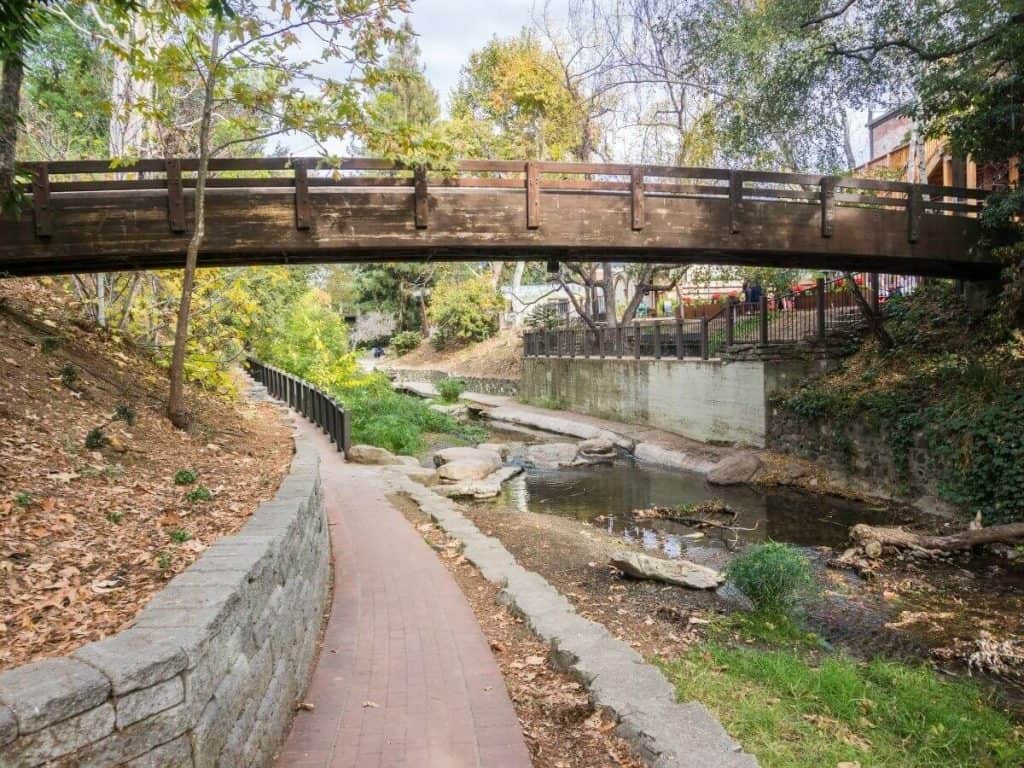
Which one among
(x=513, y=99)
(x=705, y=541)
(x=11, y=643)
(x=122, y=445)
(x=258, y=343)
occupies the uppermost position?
(x=513, y=99)

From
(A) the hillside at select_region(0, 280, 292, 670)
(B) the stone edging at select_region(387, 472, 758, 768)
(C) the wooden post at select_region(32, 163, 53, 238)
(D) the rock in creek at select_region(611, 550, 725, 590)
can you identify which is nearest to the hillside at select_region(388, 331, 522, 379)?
(C) the wooden post at select_region(32, 163, 53, 238)

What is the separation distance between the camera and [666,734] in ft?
11.1

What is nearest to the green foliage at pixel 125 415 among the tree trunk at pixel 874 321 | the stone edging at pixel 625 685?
the stone edging at pixel 625 685

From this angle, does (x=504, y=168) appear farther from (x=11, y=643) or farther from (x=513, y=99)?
(x=513, y=99)

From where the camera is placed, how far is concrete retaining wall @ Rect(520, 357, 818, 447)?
1588cm

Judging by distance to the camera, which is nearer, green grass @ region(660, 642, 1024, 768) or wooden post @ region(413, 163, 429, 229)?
green grass @ region(660, 642, 1024, 768)

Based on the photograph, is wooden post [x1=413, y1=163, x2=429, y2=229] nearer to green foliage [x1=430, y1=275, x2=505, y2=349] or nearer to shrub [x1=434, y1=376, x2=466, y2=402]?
shrub [x1=434, y1=376, x2=466, y2=402]

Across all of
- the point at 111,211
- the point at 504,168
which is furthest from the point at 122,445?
the point at 504,168

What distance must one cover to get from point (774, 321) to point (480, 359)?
70.5ft

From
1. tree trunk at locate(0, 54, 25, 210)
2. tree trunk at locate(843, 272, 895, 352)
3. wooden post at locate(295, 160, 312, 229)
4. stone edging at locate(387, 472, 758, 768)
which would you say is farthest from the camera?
tree trunk at locate(843, 272, 895, 352)

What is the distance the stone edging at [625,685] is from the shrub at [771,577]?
5.87ft

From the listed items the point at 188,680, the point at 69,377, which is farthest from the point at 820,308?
the point at 188,680

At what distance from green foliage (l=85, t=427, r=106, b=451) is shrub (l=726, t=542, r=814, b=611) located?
558 centimetres

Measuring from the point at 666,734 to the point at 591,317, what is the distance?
892 inches
